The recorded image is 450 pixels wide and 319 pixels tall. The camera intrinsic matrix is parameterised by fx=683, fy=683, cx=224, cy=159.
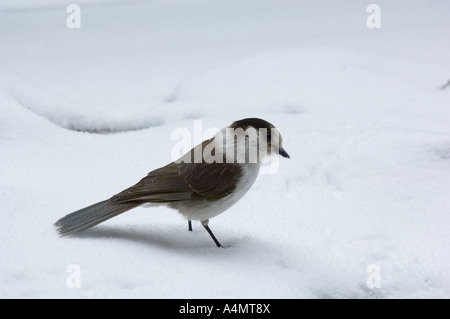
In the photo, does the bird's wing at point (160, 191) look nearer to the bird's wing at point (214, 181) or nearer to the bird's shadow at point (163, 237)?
the bird's wing at point (214, 181)

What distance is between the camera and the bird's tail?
2.63 metres

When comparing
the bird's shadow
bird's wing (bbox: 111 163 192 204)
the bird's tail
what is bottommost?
the bird's shadow

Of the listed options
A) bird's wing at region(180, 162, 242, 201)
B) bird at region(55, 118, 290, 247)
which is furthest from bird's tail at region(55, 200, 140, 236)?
bird's wing at region(180, 162, 242, 201)

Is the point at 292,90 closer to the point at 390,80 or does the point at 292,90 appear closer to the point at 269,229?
the point at 390,80

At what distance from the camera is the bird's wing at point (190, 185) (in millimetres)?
2617

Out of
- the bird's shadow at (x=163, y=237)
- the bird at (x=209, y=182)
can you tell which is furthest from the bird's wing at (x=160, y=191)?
the bird's shadow at (x=163, y=237)

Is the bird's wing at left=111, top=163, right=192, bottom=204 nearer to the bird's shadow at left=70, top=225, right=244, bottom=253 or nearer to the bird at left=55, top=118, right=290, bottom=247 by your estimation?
the bird at left=55, top=118, right=290, bottom=247

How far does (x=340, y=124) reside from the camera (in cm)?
396

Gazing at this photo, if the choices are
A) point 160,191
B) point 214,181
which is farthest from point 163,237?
point 214,181

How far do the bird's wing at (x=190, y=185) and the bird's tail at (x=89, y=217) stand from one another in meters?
0.03

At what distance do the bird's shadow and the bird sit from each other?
0.31ft
